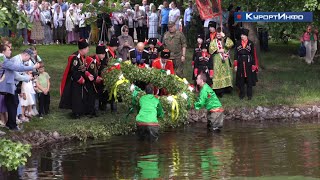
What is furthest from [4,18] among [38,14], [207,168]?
[38,14]

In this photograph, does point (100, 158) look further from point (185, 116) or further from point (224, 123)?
point (224, 123)

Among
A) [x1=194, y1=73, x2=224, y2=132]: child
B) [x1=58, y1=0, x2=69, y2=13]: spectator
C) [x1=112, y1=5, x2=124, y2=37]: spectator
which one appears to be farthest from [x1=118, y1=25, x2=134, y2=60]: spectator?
[x1=58, y1=0, x2=69, y2=13]: spectator

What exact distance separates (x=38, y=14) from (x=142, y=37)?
4.15 meters

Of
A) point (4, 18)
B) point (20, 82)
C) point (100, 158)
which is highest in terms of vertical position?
point (4, 18)

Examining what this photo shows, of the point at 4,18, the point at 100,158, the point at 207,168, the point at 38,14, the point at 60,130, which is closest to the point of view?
the point at 4,18

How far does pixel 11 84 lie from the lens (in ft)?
58.4

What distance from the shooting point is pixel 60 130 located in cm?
1886

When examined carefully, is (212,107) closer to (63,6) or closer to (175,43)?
(175,43)

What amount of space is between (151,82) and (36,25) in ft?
43.0

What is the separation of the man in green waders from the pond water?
0.25 metres

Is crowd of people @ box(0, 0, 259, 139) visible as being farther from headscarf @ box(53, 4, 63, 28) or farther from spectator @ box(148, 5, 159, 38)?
headscarf @ box(53, 4, 63, 28)

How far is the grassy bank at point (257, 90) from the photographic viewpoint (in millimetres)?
19392

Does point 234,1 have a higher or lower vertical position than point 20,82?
higher

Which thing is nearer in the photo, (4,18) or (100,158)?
(4,18)
